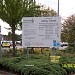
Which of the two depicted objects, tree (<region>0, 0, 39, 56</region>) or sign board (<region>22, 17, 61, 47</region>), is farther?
tree (<region>0, 0, 39, 56</region>)

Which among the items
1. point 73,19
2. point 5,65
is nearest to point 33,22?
point 5,65

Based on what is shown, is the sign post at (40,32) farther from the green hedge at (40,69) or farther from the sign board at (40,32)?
the green hedge at (40,69)

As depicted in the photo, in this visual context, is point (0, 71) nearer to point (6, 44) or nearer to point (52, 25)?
point (52, 25)

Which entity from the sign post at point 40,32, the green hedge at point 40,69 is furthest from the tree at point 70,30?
the sign post at point 40,32

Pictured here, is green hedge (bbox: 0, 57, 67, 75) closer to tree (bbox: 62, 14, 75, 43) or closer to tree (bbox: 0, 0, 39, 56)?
tree (bbox: 0, 0, 39, 56)

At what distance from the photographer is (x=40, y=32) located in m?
12.7

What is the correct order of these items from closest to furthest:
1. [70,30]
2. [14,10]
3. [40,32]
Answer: [40,32]
[14,10]
[70,30]

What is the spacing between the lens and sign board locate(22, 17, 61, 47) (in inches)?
494

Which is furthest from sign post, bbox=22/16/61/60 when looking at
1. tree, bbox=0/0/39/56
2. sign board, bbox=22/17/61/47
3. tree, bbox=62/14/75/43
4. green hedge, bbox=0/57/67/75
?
tree, bbox=62/14/75/43

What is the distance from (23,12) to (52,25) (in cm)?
881

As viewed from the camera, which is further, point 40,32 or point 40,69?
point 40,32

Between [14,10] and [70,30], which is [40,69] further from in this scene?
[70,30]

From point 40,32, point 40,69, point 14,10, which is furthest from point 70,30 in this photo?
point 40,69

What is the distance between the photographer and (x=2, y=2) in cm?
2156
